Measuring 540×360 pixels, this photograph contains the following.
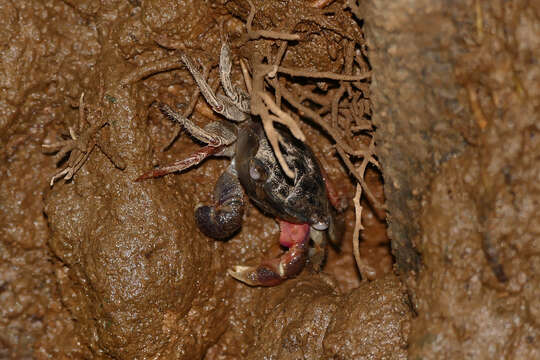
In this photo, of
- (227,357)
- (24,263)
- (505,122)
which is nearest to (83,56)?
(24,263)

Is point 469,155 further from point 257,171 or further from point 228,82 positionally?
point 228,82

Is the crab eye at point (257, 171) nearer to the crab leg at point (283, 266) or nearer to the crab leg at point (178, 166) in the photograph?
the crab leg at point (178, 166)

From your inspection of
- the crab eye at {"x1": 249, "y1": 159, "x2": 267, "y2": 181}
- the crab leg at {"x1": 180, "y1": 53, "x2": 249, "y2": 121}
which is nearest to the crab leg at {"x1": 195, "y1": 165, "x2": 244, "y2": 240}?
the crab eye at {"x1": 249, "y1": 159, "x2": 267, "y2": 181}

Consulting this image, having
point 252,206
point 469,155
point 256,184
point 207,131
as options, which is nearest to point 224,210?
point 256,184

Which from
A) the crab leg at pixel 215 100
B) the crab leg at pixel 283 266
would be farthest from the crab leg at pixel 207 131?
the crab leg at pixel 283 266

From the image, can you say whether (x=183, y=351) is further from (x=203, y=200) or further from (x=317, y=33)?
(x=317, y=33)

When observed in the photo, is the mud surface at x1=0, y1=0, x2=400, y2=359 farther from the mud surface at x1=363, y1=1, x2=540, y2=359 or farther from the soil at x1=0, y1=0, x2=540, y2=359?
the mud surface at x1=363, y1=1, x2=540, y2=359

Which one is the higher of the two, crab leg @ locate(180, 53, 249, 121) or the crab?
crab leg @ locate(180, 53, 249, 121)
